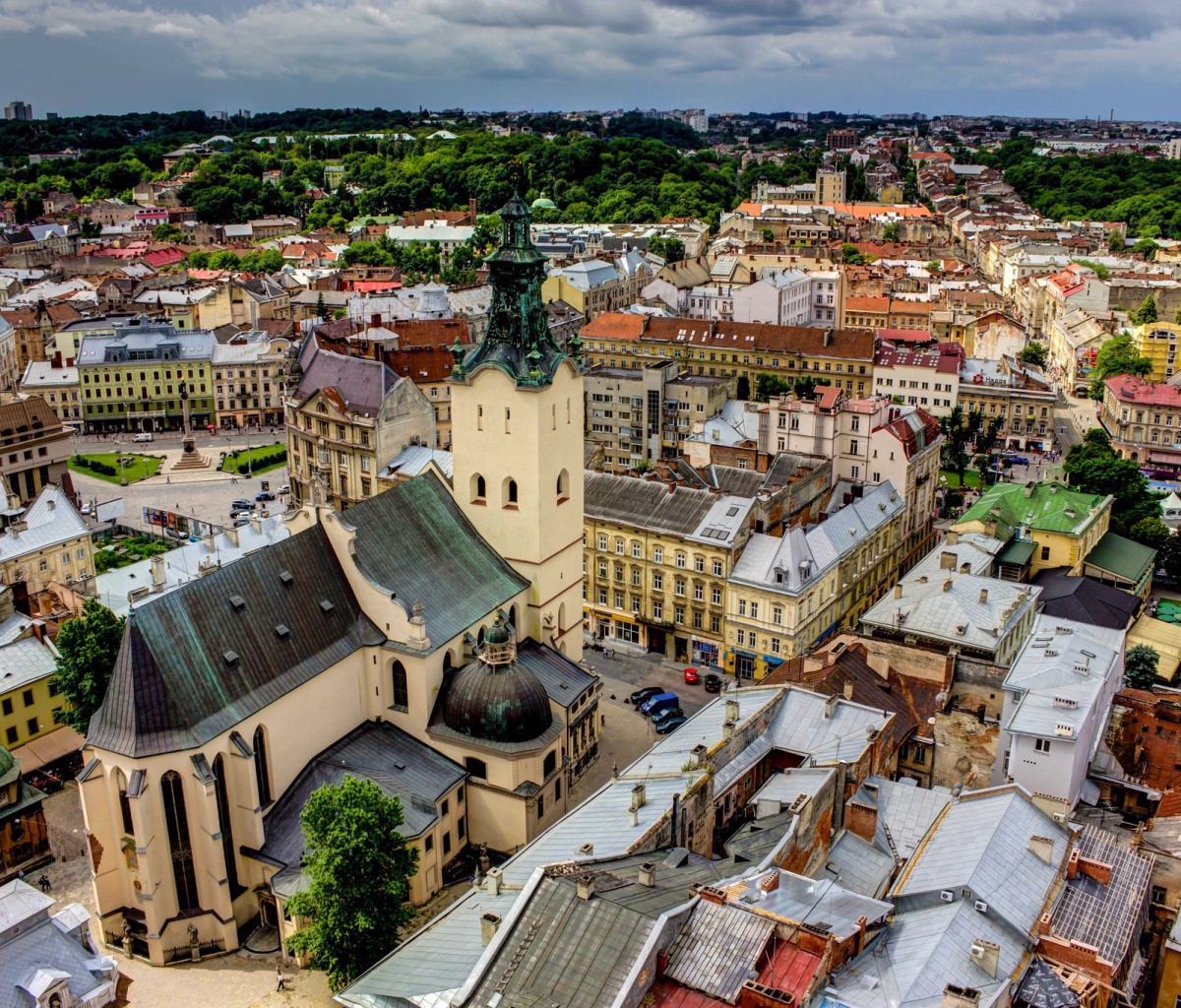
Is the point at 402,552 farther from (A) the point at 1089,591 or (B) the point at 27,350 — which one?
(B) the point at 27,350

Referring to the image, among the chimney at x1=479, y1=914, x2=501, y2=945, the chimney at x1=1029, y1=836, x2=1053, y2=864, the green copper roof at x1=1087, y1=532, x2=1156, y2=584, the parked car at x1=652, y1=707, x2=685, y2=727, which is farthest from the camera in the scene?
the green copper roof at x1=1087, y1=532, x2=1156, y2=584

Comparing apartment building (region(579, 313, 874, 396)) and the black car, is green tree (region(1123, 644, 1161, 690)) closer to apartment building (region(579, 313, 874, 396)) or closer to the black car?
the black car

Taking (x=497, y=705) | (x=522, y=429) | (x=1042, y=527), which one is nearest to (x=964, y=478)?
(x=1042, y=527)

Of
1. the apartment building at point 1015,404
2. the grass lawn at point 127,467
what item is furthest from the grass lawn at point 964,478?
the grass lawn at point 127,467

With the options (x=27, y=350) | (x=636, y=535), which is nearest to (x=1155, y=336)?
(x=636, y=535)

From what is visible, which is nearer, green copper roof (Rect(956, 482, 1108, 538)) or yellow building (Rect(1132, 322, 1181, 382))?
green copper roof (Rect(956, 482, 1108, 538))

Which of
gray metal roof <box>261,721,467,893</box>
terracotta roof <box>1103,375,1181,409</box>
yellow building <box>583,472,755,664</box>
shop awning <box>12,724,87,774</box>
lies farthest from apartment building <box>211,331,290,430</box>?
terracotta roof <box>1103,375,1181,409</box>
